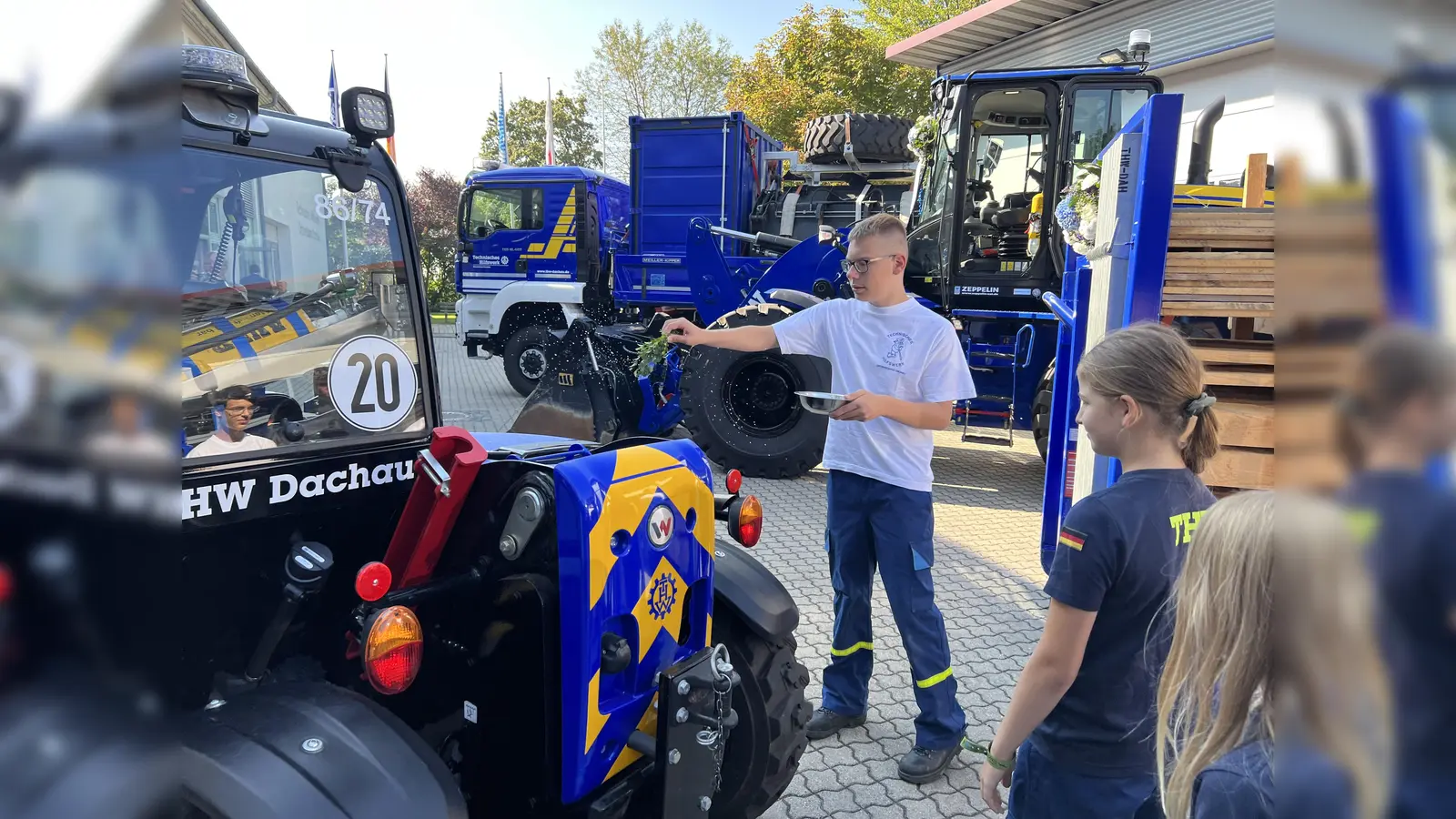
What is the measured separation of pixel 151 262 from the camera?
534mm

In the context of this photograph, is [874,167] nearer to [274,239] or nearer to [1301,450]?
[274,239]

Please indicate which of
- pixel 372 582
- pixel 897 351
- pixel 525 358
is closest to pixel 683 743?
pixel 372 582

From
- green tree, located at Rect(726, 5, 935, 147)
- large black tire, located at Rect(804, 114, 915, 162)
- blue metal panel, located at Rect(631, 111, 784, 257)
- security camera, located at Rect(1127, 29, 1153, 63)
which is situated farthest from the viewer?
green tree, located at Rect(726, 5, 935, 147)

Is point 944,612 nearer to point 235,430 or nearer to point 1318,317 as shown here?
point 235,430

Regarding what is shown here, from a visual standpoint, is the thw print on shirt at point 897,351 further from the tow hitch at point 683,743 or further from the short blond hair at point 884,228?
the tow hitch at point 683,743

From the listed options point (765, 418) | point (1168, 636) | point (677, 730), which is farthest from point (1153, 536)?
point (765, 418)

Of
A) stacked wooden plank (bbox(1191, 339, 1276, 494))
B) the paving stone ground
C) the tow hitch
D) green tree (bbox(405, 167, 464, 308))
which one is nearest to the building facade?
the paving stone ground

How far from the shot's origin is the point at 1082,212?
4.29m

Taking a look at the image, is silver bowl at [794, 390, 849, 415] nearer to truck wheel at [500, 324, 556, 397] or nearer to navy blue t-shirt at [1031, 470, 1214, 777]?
navy blue t-shirt at [1031, 470, 1214, 777]

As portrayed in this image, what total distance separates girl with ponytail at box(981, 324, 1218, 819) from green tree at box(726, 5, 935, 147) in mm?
19615

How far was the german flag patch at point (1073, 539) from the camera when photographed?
172 cm

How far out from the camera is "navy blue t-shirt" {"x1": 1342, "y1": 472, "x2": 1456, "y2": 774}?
0.32 meters

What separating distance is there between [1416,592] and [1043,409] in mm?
7084

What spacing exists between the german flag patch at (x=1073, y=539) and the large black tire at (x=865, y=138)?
9630 mm
